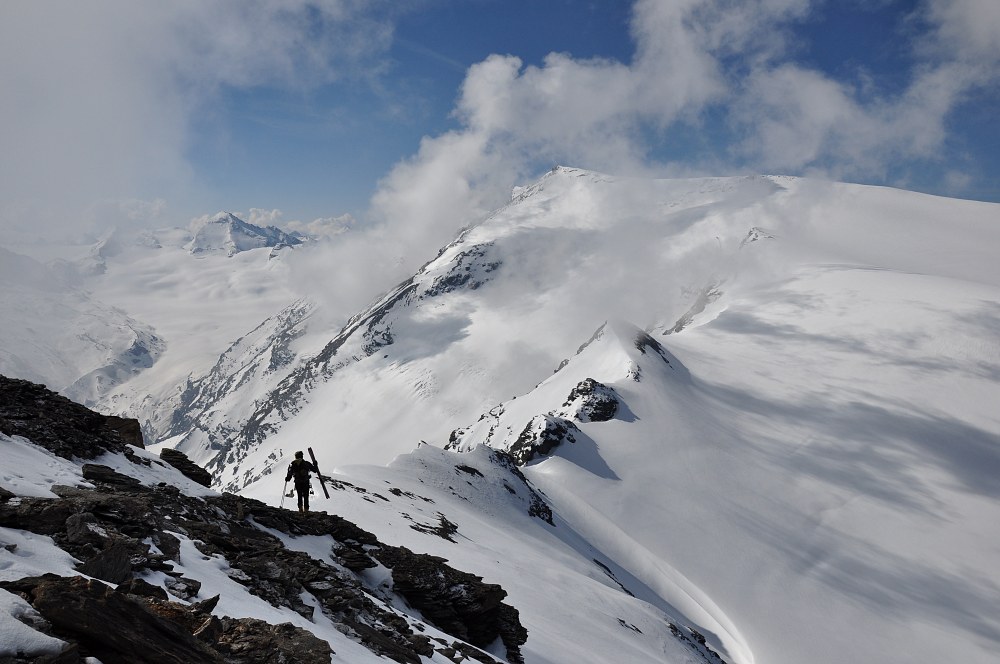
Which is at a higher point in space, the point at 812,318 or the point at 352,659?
the point at 812,318

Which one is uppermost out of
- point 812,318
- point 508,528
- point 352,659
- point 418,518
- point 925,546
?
point 812,318

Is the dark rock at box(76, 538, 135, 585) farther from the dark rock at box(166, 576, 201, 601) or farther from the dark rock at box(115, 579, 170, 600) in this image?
the dark rock at box(166, 576, 201, 601)

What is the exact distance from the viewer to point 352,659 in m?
10.9

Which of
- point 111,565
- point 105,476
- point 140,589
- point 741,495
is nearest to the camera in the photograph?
point 140,589

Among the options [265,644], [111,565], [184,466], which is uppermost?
[184,466]

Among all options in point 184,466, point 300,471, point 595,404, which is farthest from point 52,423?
point 595,404

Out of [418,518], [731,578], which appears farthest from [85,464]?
[731,578]

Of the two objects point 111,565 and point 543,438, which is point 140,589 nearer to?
point 111,565

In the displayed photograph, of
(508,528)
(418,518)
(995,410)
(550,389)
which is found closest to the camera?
(418,518)

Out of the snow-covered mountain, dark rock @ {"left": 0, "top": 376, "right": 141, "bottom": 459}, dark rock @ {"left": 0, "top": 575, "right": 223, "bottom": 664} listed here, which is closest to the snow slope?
the snow-covered mountain

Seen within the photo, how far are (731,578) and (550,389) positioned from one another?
5514cm

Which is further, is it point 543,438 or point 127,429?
point 543,438

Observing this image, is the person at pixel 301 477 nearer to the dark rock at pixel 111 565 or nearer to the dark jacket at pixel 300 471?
the dark jacket at pixel 300 471

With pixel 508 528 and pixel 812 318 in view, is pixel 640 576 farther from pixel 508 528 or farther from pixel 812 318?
pixel 812 318
